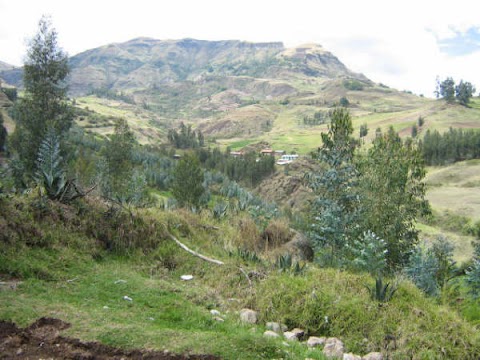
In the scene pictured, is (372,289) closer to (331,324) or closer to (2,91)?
(331,324)

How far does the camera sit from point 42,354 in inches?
179

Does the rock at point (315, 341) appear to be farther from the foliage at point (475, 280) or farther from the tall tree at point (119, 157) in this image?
the tall tree at point (119, 157)

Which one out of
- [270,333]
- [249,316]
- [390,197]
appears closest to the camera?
[270,333]

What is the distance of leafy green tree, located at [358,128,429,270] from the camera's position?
1594 cm

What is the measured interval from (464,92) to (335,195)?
140 m

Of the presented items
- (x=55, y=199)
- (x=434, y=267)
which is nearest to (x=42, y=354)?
(x=55, y=199)

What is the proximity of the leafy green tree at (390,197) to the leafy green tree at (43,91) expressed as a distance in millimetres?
17408

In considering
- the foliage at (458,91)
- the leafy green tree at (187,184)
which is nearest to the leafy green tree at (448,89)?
the foliage at (458,91)

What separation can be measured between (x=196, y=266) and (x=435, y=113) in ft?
447

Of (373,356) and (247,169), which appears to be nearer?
(373,356)

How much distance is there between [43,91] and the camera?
22.8 meters

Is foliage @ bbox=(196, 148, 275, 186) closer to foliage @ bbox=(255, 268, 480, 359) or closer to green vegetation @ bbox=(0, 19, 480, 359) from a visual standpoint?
green vegetation @ bbox=(0, 19, 480, 359)

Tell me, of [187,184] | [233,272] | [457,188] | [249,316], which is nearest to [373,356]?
[249,316]

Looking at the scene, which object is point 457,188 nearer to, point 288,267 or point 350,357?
point 288,267
